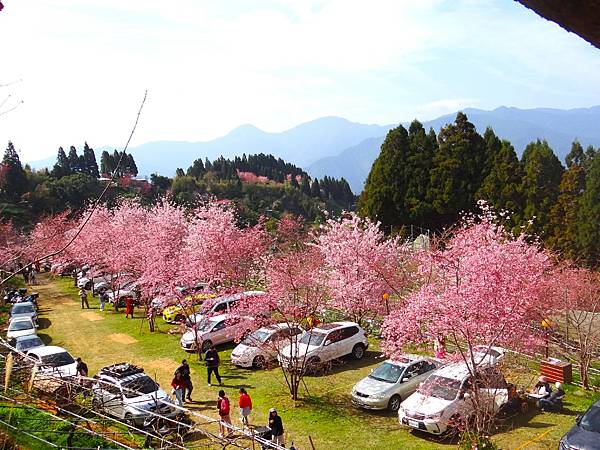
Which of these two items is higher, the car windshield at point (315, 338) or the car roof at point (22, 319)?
the car windshield at point (315, 338)

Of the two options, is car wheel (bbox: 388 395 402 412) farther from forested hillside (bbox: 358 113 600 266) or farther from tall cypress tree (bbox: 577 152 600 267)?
tall cypress tree (bbox: 577 152 600 267)

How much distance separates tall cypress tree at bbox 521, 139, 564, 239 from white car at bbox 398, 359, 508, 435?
77.5ft

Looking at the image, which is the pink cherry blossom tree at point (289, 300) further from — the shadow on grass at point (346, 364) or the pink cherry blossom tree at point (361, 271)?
the pink cherry blossom tree at point (361, 271)

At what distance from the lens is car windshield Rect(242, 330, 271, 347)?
18859 millimetres

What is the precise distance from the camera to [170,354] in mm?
21516

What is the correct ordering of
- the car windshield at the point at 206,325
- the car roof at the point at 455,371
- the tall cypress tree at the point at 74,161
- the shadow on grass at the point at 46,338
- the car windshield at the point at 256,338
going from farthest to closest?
the tall cypress tree at the point at 74,161 → the shadow on grass at the point at 46,338 → the car windshield at the point at 206,325 → the car windshield at the point at 256,338 → the car roof at the point at 455,371

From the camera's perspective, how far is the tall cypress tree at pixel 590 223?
32531mm

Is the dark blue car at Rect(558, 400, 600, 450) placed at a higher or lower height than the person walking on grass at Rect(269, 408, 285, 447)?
higher

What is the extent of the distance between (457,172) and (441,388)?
2937cm

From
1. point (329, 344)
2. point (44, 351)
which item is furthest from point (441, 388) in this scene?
point (44, 351)

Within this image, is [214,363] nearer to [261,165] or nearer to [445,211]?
[445,211]

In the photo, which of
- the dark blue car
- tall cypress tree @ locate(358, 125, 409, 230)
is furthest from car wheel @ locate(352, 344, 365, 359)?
tall cypress tree @ locate(358, 125, 409, 230)

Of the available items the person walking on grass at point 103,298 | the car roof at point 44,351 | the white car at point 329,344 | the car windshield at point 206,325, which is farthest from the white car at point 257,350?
the person walking on grass at point 103,298

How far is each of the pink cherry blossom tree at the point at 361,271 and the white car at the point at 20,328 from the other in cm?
1380
